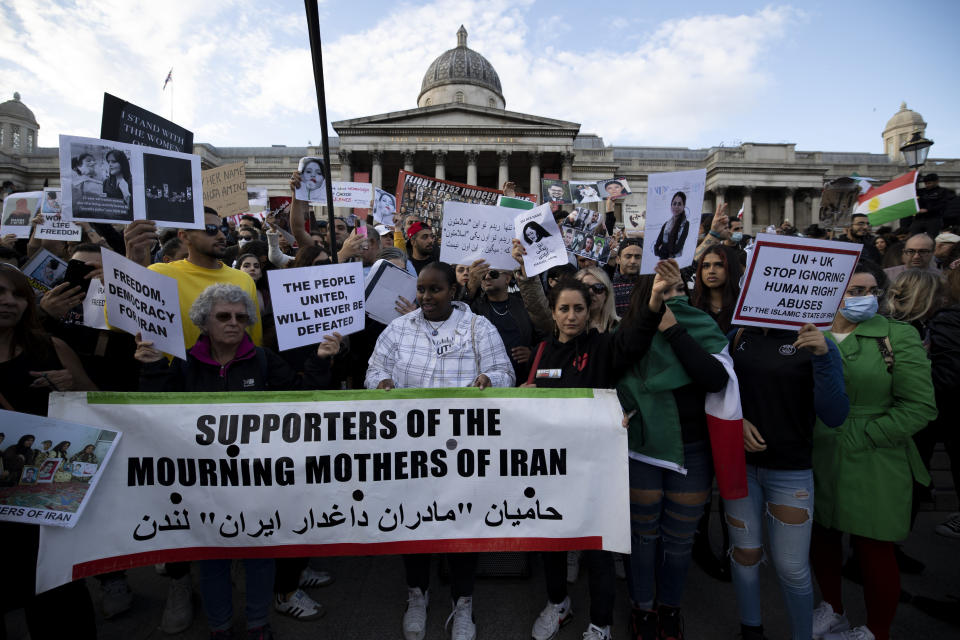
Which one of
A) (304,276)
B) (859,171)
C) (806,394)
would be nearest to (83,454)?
(304,276)

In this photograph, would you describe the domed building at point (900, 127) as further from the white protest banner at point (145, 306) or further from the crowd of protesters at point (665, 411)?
the white protest banner at point (145, 306)

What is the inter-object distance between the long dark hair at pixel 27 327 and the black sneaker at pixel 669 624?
3.91 metres

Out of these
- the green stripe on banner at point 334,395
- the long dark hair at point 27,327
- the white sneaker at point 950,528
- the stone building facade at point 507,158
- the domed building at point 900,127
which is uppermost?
the domed building at point 900,127

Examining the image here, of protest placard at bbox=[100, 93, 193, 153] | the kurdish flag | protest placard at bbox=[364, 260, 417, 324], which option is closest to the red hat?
protest placard at bbox=[364, 260, 417, 324]

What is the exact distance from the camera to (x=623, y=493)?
2.70m

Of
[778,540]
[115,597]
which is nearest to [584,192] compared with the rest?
[778,540]

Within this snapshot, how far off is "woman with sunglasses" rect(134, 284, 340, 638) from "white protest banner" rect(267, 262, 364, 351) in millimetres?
264

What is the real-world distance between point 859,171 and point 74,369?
56819 millimetres

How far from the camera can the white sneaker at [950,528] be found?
4.25 metres

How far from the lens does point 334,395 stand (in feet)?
9.05

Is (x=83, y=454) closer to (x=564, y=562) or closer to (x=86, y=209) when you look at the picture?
(x=86, y=209)

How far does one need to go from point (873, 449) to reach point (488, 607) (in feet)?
8.54

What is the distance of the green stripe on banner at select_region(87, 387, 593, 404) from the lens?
268 cm

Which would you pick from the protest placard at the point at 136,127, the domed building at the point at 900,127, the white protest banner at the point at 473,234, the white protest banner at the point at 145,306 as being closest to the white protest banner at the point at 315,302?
the white protest banner at the point at 145,306
